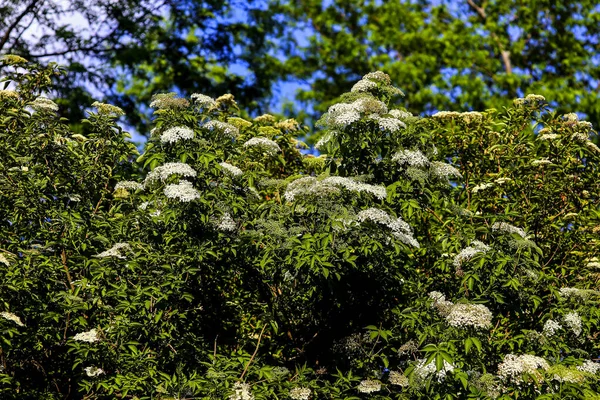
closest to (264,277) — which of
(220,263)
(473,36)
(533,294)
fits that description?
(220,263)

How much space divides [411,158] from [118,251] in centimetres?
207

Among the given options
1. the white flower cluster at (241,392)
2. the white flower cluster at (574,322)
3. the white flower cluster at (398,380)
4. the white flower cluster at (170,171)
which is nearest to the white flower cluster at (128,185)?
the white flower cluster at (170,171)

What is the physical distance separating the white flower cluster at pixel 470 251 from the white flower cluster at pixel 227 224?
1551mm

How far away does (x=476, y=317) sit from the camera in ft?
16.5

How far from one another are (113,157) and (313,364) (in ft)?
7.35

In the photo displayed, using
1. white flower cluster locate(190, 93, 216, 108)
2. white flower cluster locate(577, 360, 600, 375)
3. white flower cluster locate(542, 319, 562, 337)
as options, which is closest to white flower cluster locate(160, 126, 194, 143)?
white flower cluster locate(190, 93, 216, 108)

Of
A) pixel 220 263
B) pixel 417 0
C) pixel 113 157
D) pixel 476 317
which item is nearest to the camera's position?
pixel 476 317

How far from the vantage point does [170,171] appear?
17.9 feet

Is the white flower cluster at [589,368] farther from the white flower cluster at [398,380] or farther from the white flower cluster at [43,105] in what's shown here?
the white flower cluster at [43,105]

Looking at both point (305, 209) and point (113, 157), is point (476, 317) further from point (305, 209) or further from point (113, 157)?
point (113, 157)

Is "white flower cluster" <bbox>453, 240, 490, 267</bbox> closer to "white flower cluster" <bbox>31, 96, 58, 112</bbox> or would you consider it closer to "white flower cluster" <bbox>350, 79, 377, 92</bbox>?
"white flower cluster" <bbox>350, 79, 377, 92</bbox>

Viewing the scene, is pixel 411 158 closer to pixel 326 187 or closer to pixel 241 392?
pixel 326 187

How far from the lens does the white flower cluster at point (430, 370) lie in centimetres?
507

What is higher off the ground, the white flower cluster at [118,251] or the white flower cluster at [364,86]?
the white flower cluster at [364,86]
